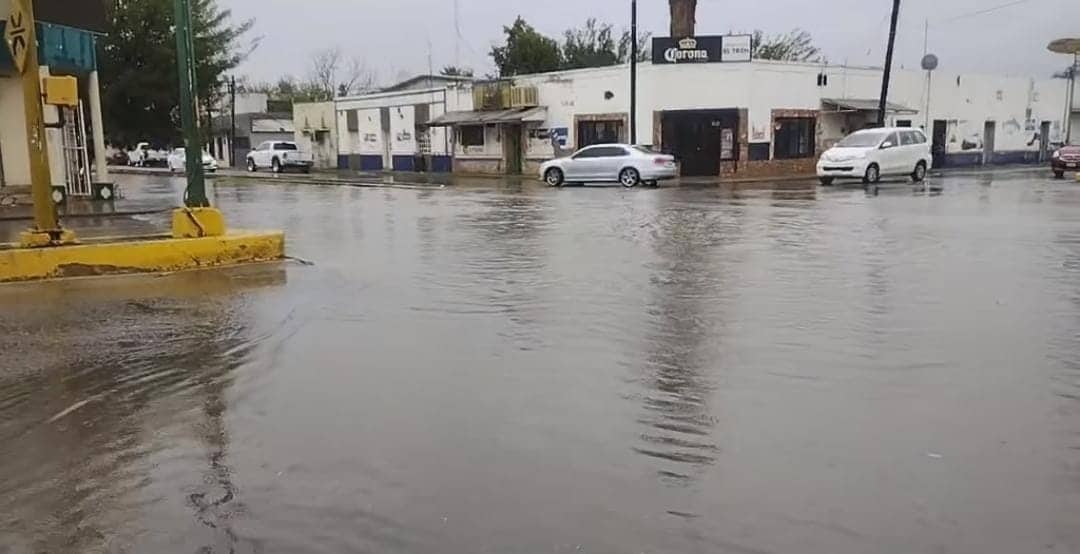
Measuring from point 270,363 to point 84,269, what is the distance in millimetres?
4922

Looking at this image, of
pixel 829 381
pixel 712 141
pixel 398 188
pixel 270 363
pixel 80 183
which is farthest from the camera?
pixel 712 141

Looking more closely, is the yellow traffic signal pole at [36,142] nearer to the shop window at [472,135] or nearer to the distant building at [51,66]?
the distant building at [51,66]

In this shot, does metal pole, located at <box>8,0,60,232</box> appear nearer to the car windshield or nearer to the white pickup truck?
the car windshield

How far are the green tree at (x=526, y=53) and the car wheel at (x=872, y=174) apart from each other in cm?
2631

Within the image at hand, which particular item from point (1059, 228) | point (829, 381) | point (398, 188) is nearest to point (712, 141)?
point (398, 188)

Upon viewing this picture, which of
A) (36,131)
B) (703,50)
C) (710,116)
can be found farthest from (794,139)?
(36,131)

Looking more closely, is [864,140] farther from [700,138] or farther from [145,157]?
[145,157]

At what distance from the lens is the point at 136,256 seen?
34.1ft

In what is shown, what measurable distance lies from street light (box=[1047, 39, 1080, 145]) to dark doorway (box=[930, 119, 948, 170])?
10902mm

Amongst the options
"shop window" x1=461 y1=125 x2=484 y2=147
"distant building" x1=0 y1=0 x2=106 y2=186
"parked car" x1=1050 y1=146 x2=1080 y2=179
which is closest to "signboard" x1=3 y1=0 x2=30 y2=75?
"distant building" x1=0 y1=0 x2=106 y2=186

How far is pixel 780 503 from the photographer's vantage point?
158 inches

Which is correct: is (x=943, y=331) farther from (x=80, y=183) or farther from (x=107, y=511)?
(x=80, y=183)

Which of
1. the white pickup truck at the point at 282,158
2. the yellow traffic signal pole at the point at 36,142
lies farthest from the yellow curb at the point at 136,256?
the white pickup truck at the point at 282,158

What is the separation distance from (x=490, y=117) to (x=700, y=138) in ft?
31.3
